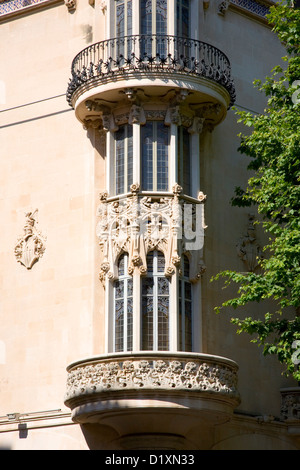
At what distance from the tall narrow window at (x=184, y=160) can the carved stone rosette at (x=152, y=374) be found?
5.31 m

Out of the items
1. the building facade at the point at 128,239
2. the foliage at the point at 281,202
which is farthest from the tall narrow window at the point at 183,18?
the foliage at the point at 281,202

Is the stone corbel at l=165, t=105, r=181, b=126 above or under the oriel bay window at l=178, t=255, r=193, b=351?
above

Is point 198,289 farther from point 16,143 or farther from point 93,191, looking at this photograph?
point 16,143

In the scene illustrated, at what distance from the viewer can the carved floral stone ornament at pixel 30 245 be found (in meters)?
34.5

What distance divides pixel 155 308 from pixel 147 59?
6.98 metres

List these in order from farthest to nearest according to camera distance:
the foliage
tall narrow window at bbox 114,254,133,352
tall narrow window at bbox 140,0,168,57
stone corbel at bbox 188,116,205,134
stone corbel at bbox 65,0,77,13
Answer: stone corbel at bbox 65,0,77,13 < stone corbel at bbox 188,116,205,134 < tall narrow window at bbox 140,0,168,57 < tall narrow window at bbox 114,254,133,352 < the foliage

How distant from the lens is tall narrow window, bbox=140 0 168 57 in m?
33.7

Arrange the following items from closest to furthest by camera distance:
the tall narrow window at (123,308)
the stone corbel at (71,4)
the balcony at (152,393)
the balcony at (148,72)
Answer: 1. the balcony at (152,393)
2. the tall narrow window at (123,308)
3. the balcony at (148,72)
4. the stone corbel at (71,4)

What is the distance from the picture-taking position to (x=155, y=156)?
33156mm

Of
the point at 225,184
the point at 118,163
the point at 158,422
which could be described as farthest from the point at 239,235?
the point at 158,422

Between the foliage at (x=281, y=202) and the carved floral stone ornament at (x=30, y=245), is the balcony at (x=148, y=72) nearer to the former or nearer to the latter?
the foliage at (x=281, y=202)

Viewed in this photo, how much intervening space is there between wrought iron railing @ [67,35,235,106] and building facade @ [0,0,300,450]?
0.06 meters

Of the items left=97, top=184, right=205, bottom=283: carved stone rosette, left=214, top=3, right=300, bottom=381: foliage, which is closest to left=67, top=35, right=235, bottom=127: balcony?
left=214, top=3, right=300, bottom=381: foliage

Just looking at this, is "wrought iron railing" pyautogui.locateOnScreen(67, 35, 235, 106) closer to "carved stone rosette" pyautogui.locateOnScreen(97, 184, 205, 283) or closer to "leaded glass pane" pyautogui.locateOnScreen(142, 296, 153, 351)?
"carved stone rosette" pyautogui.locateOnScreen(97, 184, 205, 283)
